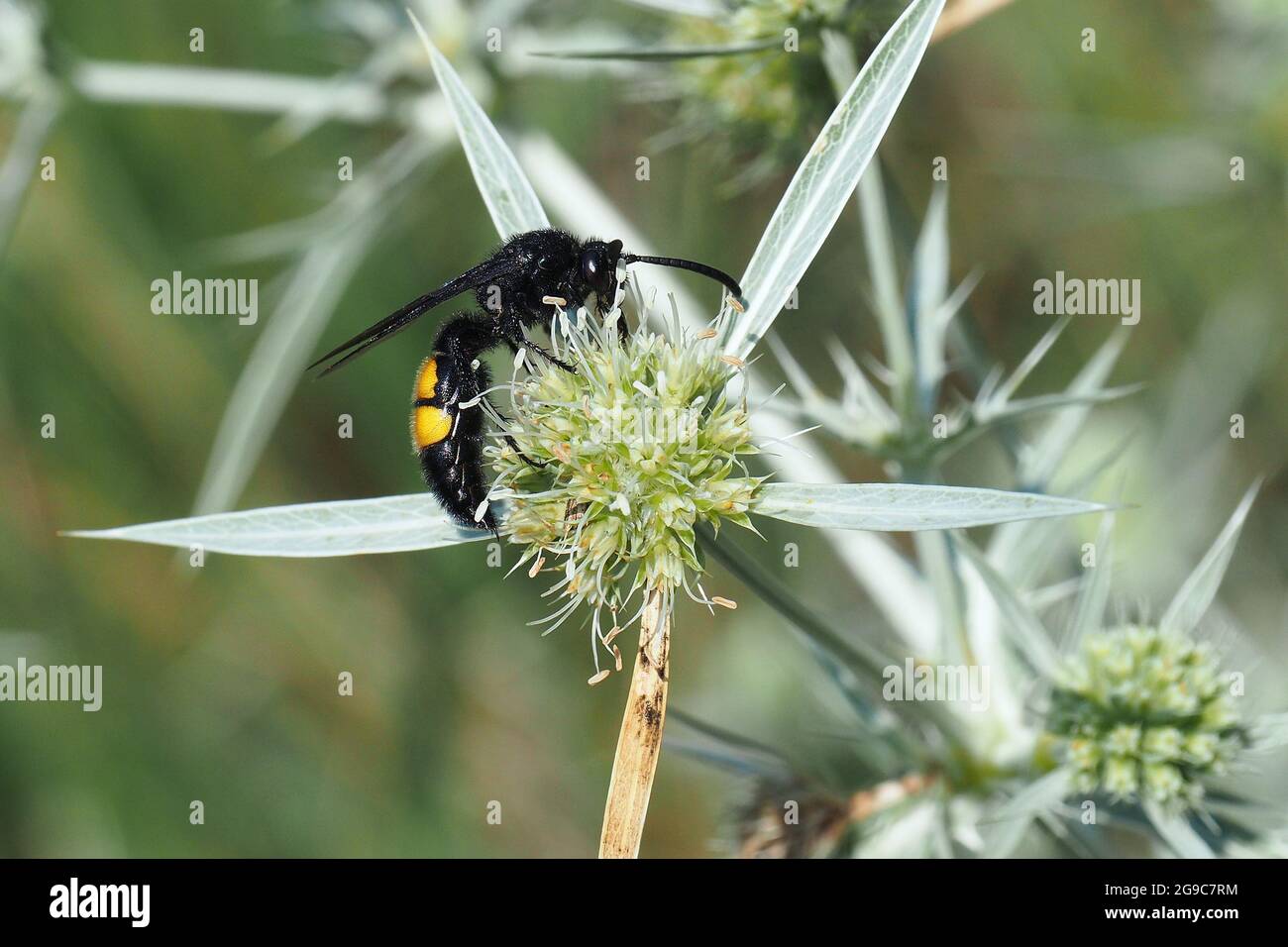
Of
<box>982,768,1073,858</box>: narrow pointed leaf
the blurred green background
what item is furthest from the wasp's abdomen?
the blurred green background

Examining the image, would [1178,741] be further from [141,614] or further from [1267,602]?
[141,614]

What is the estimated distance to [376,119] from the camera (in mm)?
2557

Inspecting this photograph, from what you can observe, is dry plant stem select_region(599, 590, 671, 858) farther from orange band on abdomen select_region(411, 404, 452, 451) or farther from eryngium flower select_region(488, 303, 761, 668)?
orange band on abdomen select_region(411, 404, 452, 451)

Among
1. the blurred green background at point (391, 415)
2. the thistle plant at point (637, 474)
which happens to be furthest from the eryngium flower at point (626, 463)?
the blurred green background at point (391, 415)

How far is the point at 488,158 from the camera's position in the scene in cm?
144

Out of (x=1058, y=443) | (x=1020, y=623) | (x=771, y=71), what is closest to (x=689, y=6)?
(x=771, y=71)

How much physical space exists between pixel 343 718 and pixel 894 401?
8.19 ft

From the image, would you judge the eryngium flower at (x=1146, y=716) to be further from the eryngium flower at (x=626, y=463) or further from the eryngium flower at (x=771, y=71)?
the eryngium flower at (x=771, y=71)

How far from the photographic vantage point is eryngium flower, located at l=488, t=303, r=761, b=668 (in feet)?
4.43

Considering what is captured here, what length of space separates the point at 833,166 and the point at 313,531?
77 centimetres

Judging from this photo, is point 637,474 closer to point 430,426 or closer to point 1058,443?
point 430,426

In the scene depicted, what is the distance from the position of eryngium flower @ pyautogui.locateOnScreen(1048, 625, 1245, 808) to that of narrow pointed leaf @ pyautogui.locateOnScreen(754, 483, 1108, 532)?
60 cm
